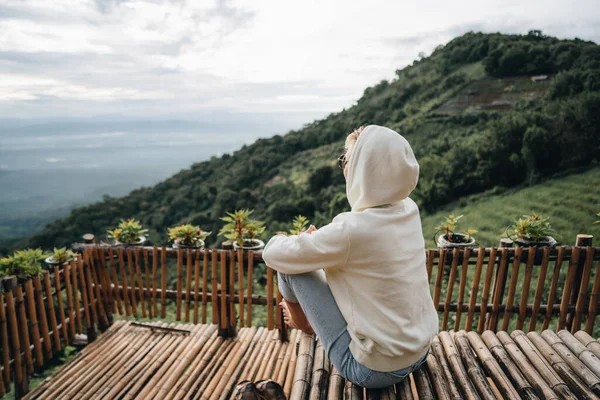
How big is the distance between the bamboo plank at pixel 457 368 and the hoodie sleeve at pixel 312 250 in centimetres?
109

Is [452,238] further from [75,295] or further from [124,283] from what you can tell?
[75,295]

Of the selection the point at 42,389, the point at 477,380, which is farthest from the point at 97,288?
the point at 477,380

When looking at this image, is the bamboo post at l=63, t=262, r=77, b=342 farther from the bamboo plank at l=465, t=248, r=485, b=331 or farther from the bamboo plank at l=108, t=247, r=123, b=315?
the bamboo plank at l=465, t=248, r=485, b=331

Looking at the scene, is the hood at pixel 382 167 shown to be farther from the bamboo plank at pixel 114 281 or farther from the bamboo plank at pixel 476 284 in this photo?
the bamboo plank at pixel 114 281

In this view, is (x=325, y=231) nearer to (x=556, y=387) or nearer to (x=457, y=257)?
(x=556, y=387)

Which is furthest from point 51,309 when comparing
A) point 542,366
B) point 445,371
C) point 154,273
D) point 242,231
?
point 542,366

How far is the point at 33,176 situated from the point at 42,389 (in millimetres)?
177352

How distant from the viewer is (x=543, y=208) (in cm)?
1020

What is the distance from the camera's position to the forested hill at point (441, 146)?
13.6 m

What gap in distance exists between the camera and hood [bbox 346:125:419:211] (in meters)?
1.71

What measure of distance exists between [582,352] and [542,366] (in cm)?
31

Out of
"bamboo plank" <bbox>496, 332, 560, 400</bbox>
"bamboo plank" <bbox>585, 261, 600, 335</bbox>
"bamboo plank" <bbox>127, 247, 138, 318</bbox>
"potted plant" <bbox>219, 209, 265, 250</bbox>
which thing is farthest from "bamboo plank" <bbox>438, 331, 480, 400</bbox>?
"bamboo plank" <bbox>127, 247, 138, 318</bbox>

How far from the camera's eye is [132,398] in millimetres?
3016

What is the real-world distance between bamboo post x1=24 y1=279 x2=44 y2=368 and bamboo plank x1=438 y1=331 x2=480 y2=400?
3.24 m
